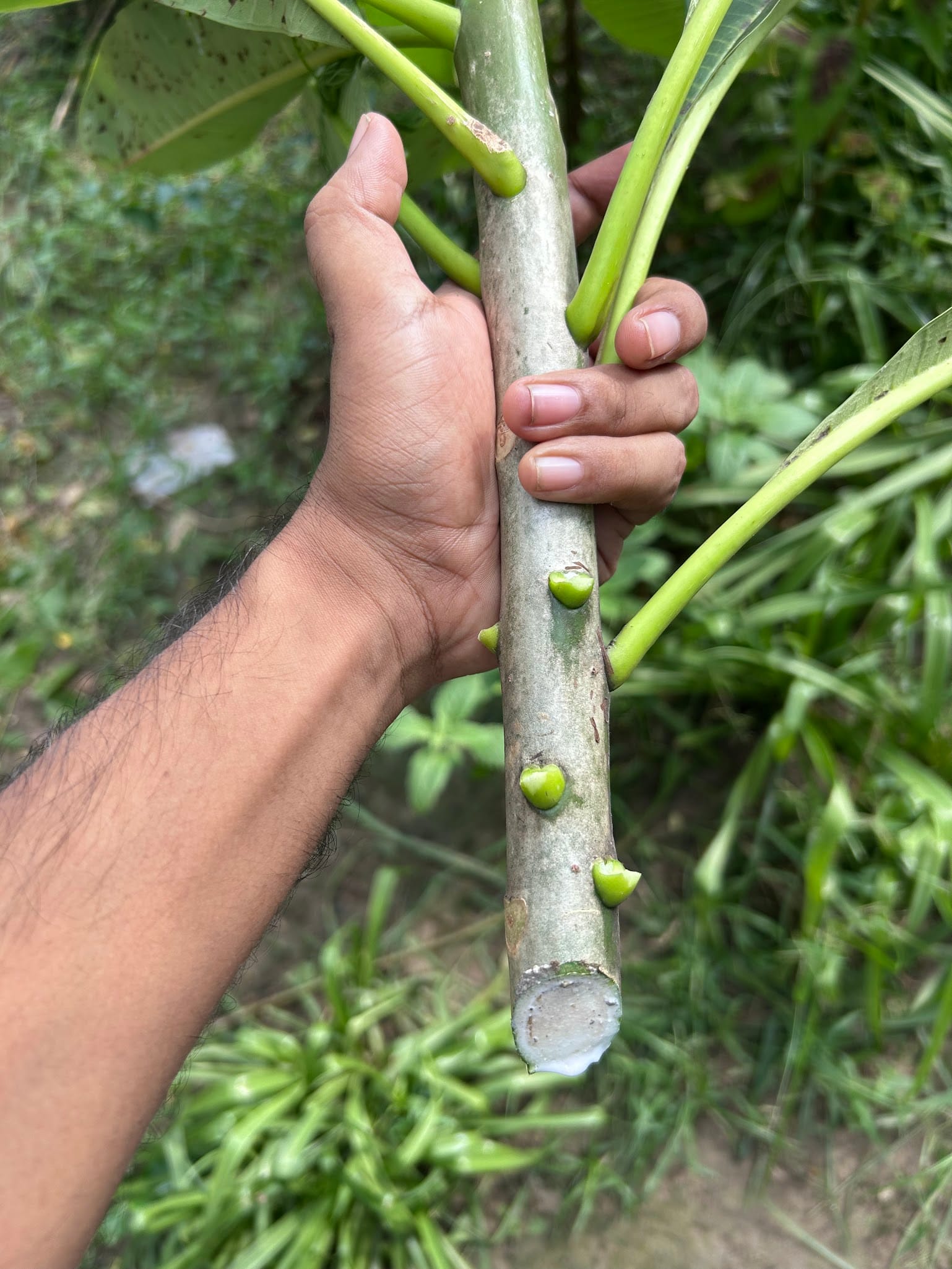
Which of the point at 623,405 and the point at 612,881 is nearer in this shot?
the point at 612,881

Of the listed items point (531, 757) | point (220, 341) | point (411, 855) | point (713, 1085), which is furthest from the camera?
point (220, 341)

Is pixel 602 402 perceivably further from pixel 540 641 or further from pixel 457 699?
pixel 457 699

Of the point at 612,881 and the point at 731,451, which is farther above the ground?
A: the point at 612,881

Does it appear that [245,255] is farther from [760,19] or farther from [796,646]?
[760,19]

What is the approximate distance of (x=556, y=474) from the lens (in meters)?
0.81

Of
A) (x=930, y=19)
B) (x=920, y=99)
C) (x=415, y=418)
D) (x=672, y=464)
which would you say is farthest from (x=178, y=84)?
(x=920, y=99)

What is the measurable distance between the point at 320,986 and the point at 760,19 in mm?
1830

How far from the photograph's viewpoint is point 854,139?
190cm

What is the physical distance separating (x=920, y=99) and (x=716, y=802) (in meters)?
1.46

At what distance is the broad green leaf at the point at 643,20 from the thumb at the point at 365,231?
0.36m

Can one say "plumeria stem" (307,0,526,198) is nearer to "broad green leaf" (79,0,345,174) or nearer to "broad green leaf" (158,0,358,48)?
"broad green leaf" (158,0,358,48)

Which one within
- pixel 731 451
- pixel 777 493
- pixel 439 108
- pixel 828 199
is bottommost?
pixel 731 451

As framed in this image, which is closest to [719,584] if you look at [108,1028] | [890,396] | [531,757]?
[890,396]

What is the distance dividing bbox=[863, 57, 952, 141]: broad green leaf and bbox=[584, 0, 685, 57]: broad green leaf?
0.79m
